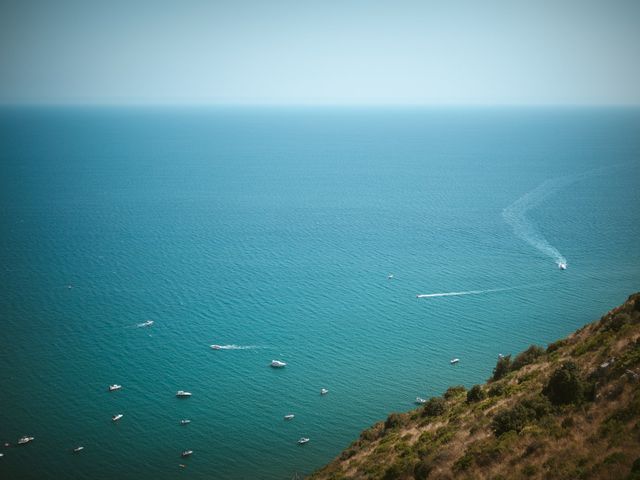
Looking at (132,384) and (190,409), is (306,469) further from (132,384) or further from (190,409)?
(132,384)

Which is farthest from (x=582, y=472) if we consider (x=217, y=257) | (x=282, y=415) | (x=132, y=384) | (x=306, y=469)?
(x=217, y=257)


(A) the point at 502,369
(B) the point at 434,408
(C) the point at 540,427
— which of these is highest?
(C) the point at 540,427

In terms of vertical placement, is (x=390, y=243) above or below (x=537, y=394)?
above

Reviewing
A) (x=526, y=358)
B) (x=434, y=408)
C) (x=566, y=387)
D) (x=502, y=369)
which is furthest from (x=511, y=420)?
(x=502, y=369)

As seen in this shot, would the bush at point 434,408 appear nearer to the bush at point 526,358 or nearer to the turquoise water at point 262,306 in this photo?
the bush at point 526,358

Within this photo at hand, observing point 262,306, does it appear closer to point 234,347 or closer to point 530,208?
point 234,347

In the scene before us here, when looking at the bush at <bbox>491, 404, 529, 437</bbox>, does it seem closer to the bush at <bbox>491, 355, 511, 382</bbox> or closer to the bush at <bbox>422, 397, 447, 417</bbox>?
the bush at <bbox>422, 397, 447, 417</bbox>
